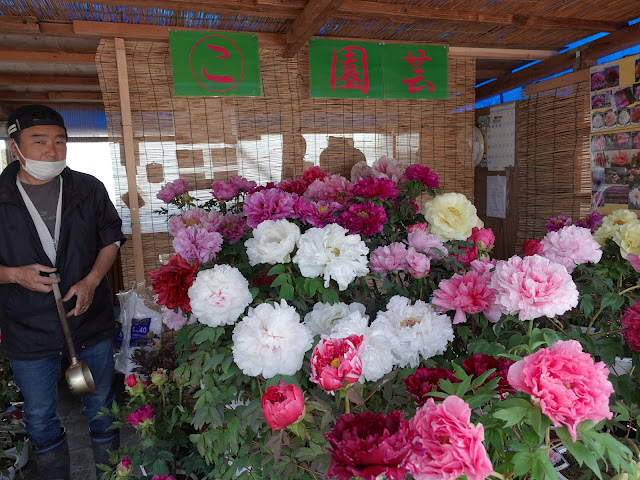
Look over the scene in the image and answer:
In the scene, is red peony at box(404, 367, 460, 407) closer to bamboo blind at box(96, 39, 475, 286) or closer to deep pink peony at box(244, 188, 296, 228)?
deep pink peony at box(244, 188, 296, 228)

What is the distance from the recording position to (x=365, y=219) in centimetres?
126

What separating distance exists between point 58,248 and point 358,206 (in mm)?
1408

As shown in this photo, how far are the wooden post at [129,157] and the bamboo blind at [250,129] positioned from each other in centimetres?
4

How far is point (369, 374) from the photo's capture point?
934mm

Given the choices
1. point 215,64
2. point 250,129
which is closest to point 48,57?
point 215,64

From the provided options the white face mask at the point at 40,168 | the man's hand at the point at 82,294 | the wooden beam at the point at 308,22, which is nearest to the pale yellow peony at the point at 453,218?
the wooden beam at the point at 308,22

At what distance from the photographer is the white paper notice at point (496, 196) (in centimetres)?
376

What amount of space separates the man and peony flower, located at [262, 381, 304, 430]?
1.43 m

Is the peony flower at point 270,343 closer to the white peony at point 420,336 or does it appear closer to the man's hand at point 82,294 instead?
the white peony at point 420,336

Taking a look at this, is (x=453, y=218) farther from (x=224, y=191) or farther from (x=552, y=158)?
(x=552, y=158)

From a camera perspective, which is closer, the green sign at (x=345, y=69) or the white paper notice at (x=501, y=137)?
the green sign at (x=345, y=69)

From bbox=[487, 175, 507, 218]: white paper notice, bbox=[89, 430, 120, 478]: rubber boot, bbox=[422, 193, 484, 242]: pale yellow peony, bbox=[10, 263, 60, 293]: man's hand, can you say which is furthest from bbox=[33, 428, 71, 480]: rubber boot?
bbox=[487, 175, 507, 218]: white paper notice

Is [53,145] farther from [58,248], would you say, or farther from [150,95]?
[150,95]

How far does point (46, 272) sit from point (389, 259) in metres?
1.49
